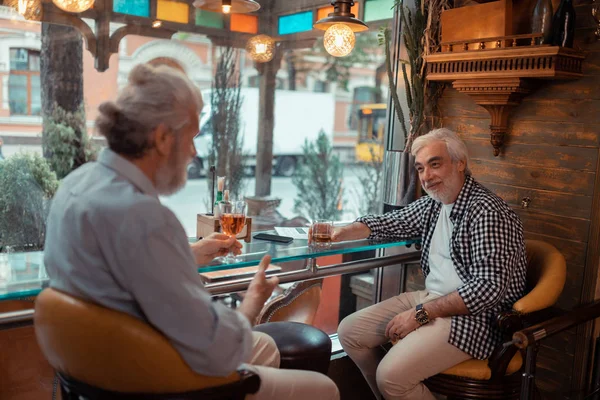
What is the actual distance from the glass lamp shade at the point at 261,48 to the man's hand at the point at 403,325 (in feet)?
10.9

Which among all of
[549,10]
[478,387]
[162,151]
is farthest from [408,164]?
[162,151]

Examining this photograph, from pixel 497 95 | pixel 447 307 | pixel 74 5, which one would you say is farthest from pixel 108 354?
pixel 74 5

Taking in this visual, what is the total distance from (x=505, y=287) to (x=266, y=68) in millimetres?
3662

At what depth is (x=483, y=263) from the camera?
7.10 ft

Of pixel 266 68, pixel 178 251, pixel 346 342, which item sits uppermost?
pixel 266 68

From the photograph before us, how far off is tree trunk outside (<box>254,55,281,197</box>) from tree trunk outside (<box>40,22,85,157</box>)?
1.75m

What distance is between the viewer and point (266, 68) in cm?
534

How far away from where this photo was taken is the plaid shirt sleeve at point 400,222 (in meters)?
2.64

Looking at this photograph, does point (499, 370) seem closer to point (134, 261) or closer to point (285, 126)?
point (134, 261)

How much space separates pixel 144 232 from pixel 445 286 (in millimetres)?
1458

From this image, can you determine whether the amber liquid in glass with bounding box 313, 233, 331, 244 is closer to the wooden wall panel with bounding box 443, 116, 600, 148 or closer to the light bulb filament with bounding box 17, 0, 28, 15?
the wooden wall panel with bounding box 443, 116, 600, 148

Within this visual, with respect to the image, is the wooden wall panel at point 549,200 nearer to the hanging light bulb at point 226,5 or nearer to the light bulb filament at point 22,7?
the hanging light bulb at point 226,5

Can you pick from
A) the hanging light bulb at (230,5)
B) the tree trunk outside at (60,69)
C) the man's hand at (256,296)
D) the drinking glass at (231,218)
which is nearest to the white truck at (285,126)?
the tree trunk outside at (60,69)

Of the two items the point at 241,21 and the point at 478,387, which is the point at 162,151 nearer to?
the point at 478,387
